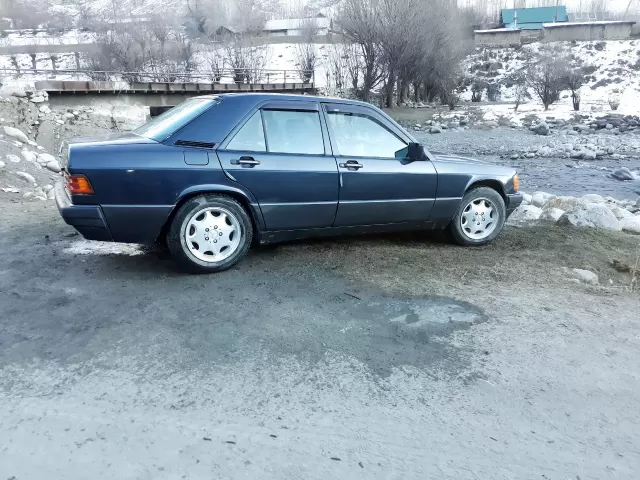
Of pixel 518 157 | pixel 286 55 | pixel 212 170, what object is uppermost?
pixel 286 55

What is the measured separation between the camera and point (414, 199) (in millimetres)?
5496

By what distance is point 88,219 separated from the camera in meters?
4.33

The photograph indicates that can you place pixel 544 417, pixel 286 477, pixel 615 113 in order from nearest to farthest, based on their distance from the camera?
pixel 286 477
pixel 544 417
pixel 615 113

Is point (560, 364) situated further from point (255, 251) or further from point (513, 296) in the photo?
point (255, 251)

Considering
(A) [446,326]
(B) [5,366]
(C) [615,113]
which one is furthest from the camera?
(C) [615,113]

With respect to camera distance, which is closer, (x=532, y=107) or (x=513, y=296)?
(x=513, y=296)

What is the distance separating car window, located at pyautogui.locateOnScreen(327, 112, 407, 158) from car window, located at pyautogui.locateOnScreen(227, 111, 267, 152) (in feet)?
2.40

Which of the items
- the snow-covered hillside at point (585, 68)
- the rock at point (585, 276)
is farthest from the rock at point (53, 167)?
the snow-covered hillside at point (585, 68)

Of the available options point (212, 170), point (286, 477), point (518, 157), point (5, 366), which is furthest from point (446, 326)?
point (518, 157)

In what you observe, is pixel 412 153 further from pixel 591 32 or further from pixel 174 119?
pixel 591 32

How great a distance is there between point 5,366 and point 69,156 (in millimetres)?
1891

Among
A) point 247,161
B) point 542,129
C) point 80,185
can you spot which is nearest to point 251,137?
point 247,161

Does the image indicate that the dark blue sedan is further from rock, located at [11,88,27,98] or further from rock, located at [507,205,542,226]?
rock, located at [11,88,27,98]

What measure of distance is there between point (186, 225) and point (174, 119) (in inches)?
42.9
